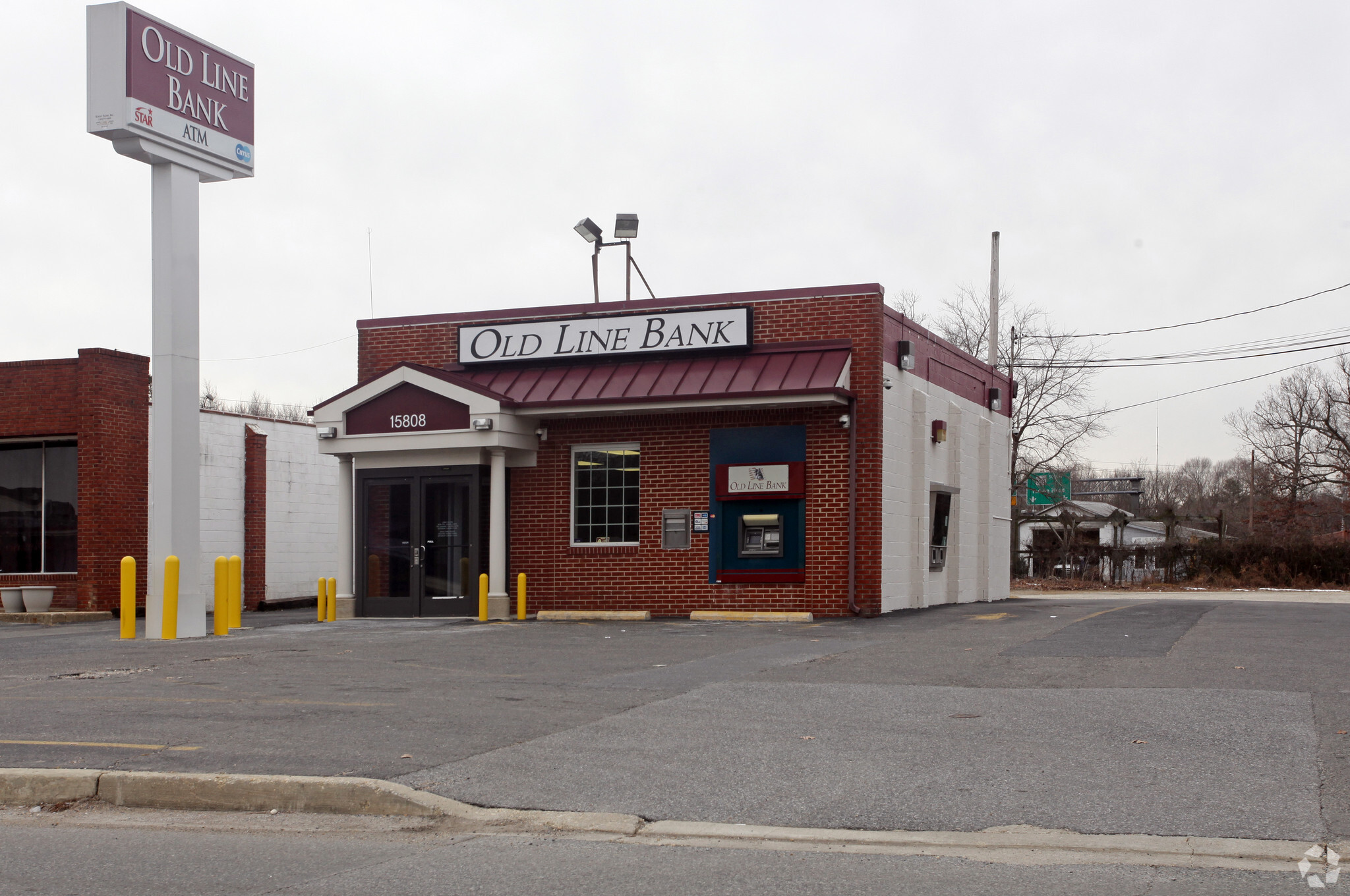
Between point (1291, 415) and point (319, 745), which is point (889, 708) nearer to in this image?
point (319, 745)

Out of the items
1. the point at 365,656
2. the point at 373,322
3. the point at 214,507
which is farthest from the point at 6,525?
the point at 365,656

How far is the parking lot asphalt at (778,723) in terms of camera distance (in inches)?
267

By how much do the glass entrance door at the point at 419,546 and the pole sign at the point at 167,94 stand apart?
227 inches

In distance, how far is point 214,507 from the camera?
2605 centimetres

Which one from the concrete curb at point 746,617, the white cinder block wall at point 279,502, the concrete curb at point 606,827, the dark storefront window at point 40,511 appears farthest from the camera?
the white cinder block wall at point 279,502

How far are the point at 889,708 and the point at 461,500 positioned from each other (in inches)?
483

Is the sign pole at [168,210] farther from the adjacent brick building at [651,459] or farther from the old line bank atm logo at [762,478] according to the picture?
the old line bank atm logo at [762,478]

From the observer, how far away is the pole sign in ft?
53.4

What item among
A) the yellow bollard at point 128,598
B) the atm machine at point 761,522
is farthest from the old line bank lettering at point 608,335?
the yellow bollard at point 128,598

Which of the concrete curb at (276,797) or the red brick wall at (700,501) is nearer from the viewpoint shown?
the concrete curb at (276,797)

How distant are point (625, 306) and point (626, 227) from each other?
182 inches

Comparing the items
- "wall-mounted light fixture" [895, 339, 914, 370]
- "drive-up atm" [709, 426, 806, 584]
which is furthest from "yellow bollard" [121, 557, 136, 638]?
"wall-mounted light fixture" [895, 339, 914, 370]

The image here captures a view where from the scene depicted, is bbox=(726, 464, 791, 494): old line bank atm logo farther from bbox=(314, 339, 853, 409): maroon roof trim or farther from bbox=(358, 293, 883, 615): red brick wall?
bbox=(314, 339, 853, 409): maroon roof trim

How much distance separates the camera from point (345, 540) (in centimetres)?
2111
